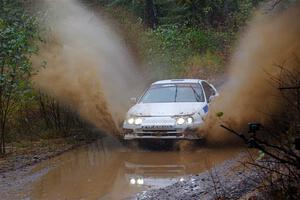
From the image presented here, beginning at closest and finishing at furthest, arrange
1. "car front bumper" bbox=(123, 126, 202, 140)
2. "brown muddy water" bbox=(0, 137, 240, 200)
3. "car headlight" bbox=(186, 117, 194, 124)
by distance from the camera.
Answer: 1. "brown muddy water" bbox=(0, 137, 240, 200)
2. "car front bumper" bbox=(123, 126, 202, 140)
3. "car headlight" bbox=(186, 117, 194, 124)

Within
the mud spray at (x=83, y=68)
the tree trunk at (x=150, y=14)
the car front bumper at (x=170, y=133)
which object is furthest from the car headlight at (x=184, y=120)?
the tree trunk at (x=150, y=14)

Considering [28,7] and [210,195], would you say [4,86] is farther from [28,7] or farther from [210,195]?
[28,7]

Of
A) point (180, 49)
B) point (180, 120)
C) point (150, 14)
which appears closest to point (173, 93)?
point (180, 120)

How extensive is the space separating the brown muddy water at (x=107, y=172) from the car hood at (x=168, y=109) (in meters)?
0.92

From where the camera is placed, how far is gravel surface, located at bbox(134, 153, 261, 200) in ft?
25.5

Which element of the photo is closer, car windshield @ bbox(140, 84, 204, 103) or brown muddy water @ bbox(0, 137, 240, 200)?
brown muddy water @ bbox(0, 137, 240, 200)

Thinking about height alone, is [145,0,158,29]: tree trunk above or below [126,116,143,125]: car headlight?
above

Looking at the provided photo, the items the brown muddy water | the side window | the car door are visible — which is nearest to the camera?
the brown muddy water

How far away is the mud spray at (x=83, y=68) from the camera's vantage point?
15094 mm

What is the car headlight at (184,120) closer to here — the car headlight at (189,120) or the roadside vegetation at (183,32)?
the car headlight at (189,120)

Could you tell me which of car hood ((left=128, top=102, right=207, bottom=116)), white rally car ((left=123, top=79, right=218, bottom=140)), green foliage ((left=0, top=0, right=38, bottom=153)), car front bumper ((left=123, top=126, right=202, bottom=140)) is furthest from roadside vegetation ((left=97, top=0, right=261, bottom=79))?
green foliage ((left=0, top=0, right=38, bottom=153))

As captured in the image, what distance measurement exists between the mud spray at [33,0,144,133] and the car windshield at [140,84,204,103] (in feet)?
3.56

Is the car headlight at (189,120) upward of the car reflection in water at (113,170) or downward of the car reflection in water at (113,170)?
upward

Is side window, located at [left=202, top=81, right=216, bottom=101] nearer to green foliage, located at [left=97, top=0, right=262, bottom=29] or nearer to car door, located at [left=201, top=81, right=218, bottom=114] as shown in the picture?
car door, located at [left=201, top=81, right=218, bottom=114]
